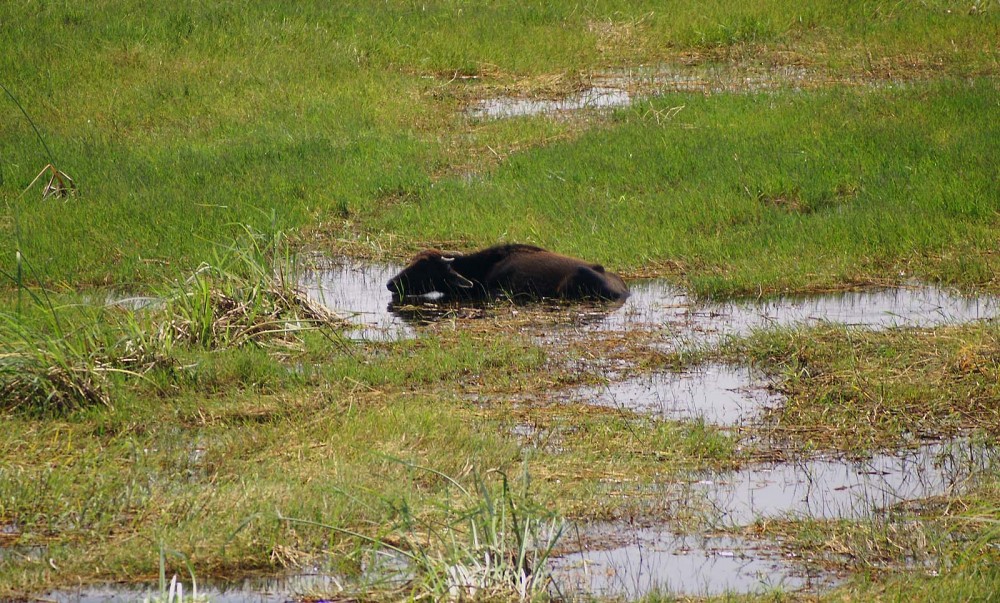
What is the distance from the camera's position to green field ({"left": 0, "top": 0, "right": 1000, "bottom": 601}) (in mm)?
5281

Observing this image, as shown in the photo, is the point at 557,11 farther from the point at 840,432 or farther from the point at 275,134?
the point at 840,432

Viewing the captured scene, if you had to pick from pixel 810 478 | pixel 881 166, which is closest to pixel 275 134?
pixel 881 166

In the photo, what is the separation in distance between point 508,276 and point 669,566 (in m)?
5.05

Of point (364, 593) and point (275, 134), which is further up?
point (275, 134)

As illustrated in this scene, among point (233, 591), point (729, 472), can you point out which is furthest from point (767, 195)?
point (233, 591)

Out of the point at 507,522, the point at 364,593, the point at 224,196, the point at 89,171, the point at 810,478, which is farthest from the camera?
the point at 89,171

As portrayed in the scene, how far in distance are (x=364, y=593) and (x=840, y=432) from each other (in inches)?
119

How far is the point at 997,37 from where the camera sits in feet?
57.1

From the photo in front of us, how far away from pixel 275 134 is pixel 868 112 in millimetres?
6675

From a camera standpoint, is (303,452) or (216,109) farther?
(216,109)

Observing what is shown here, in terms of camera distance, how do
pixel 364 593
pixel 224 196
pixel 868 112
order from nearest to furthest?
pixel 364 593 → pixel 224 196 → pixel 868 112

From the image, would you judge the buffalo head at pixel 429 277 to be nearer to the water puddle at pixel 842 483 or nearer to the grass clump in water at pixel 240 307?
the grass clump in water at pixel 240 307

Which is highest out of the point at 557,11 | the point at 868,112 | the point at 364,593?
the point at 557,11

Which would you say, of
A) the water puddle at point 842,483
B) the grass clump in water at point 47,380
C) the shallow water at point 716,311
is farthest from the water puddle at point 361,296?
the water puddle at point 842,483
